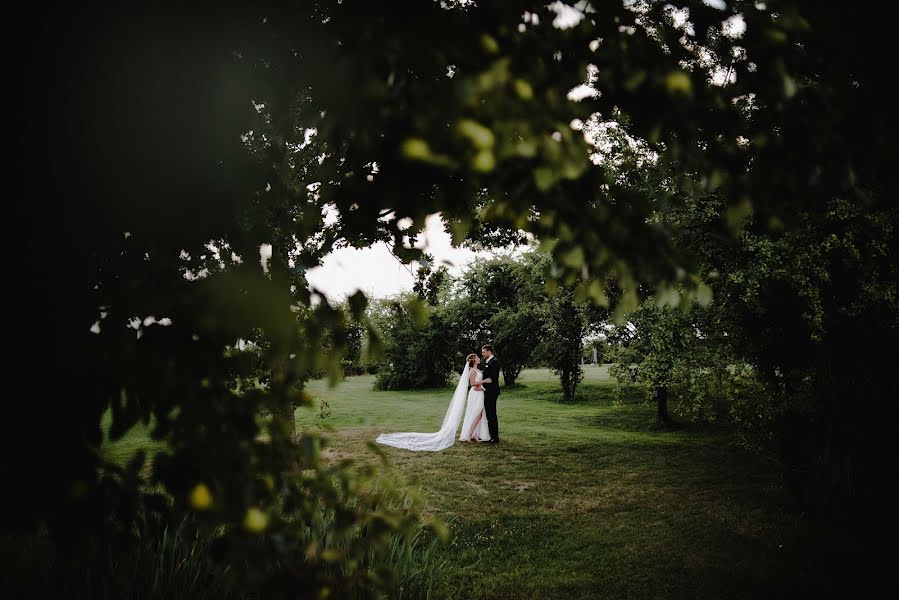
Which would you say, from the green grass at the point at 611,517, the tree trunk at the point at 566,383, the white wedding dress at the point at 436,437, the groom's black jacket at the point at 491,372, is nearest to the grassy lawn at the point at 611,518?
the green grass at the point at 611,517

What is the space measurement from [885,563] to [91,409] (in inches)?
303

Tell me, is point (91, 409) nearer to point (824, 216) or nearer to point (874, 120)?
point (874, 120)

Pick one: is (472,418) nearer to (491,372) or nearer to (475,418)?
(475,418)

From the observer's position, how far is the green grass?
5266mm

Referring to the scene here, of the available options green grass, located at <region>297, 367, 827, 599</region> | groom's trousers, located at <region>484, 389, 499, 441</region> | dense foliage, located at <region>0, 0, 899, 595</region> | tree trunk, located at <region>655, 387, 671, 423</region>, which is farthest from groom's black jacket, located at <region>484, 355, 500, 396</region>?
dense foliage, located at <region>0, 0, 899, 595</region>

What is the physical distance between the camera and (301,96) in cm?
432

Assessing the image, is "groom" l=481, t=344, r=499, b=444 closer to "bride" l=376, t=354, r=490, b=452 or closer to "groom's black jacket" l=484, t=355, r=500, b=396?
"groom's black jacket" l=484, t=355, r=500, b=396

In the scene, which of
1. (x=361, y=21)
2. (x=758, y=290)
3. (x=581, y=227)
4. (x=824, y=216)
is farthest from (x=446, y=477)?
(x=361, y=21)

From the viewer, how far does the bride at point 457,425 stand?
493 inches

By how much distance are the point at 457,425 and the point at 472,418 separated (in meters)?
0.47

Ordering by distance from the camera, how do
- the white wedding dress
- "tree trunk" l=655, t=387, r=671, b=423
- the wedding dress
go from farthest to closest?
"tree trunk" l=655, t=387, r=671, b=423 < the wedding dress < the white wedding dress

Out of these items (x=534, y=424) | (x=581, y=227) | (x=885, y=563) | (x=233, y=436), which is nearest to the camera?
(x=233, y=436)

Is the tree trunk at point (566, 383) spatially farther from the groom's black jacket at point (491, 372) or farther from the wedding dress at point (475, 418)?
the wedding dress at point (475, 418)

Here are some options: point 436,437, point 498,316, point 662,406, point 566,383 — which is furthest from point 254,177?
point 498,316
